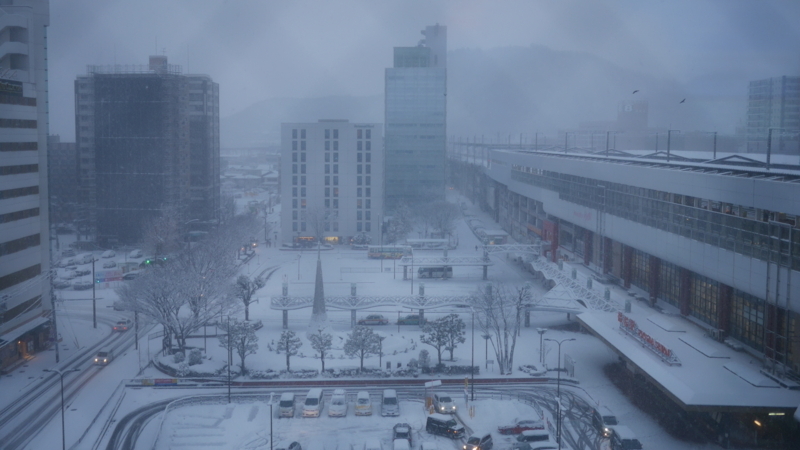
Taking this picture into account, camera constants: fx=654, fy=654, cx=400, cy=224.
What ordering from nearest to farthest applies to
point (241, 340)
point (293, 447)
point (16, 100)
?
point (293, 447)
point (241, 340)
point (16, 100)

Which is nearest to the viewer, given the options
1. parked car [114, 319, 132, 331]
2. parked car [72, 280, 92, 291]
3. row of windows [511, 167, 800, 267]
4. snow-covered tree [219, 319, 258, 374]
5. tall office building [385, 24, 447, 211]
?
row of windows [511, 167, 800, 267]

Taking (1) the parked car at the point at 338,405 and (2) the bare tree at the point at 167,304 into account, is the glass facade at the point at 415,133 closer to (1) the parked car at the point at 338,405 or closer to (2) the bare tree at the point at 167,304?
(2) the bare tree at the point at 167,304

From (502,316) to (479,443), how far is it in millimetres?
4409

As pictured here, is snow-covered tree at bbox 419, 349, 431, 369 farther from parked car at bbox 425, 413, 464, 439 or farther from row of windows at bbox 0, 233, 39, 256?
row of windows at bbox 0, 233, 39, 256

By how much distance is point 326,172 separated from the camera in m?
26.9

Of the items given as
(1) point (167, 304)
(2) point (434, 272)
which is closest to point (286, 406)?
(1) point (167, 304)

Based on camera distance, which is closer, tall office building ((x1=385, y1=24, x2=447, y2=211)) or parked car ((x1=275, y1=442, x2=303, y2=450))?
parked car ((x1=275, y1=442, x2=303, y2=450))

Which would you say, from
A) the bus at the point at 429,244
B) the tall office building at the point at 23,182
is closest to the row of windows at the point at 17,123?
the tall office building at the point at 23,182

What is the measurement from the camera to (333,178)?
2686 centimetres

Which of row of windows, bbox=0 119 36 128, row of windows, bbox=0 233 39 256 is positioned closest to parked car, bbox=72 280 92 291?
row of windows, bbox=0 233 39 256

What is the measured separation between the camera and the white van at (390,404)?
9.45 meters

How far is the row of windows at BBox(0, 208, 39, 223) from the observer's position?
461 inches

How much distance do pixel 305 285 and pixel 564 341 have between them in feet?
25.9

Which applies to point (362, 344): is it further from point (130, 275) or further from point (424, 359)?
point (130, 275)
